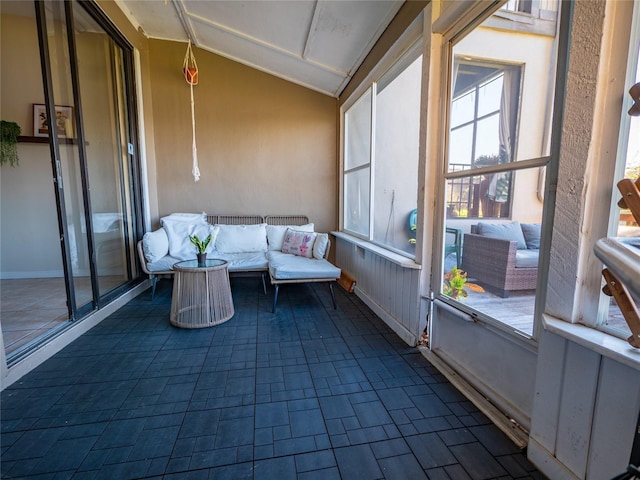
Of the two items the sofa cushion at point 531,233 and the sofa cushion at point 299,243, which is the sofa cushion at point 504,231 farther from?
the sofa cushion at point 299,243

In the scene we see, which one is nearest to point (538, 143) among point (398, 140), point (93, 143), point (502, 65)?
point (502, 65)

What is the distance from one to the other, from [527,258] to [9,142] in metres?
5.09

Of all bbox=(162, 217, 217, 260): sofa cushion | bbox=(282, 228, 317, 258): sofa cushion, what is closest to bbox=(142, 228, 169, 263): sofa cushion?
bbox=(162, 217, 217, 260): sofa cushion

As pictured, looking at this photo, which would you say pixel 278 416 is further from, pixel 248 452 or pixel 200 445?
pixel 200 445

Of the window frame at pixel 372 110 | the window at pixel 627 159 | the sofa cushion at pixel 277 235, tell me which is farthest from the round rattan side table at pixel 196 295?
the window at pixel 627 159

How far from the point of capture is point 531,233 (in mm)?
1391

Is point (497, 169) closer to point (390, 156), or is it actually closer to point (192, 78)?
point (390, 156)

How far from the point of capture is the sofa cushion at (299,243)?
137 inches

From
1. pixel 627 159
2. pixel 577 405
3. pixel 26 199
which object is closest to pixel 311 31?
pixel 627 159

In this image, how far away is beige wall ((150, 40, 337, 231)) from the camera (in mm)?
3900

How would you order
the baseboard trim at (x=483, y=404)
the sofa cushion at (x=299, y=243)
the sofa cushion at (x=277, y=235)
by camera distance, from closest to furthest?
the baseboard trim at (x=483, y=404) < the sofa cushion at (x=299, y=243) < the sofa cushion at (x=277, y=235)

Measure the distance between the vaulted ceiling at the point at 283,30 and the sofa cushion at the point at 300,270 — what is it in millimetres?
2228

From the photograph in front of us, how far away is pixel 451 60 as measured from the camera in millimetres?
1906

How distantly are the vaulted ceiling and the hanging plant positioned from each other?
1825mm
